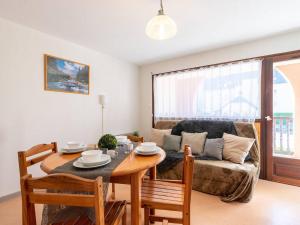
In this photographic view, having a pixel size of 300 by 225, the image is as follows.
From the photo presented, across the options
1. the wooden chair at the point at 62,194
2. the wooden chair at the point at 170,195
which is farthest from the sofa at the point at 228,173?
the wooden chair at the point at 62,194

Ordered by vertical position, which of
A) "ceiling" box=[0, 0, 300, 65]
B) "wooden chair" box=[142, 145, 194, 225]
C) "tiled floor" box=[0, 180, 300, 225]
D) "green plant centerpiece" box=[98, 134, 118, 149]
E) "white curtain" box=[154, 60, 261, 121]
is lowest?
"tiled floor" box=[0, 180, 300, 225]

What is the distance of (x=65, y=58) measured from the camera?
2.77 metres

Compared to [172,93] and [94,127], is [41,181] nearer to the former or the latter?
[94,127]

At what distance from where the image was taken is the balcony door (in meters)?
2.64

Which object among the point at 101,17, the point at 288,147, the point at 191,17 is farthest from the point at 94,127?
the point at 288,147

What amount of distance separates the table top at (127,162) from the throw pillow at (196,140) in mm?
1520

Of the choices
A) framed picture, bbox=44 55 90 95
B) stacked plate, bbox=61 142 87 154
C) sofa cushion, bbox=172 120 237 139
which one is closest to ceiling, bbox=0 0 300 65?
framed picture, bbox=44 55 90 95

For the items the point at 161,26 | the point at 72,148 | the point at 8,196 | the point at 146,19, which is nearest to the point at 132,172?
the point at 72,148

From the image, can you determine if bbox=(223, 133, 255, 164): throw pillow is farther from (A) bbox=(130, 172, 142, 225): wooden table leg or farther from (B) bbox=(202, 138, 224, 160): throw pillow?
(A) bbox=(130, 172, 142, 225): wooden table leg

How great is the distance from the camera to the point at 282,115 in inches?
114

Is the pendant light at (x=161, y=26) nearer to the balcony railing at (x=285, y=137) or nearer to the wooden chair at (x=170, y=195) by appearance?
the wooden chair at (x=170, y=195)

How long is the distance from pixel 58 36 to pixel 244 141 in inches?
127

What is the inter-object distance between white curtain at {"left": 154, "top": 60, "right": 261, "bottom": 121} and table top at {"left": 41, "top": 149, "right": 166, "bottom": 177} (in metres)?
2.04

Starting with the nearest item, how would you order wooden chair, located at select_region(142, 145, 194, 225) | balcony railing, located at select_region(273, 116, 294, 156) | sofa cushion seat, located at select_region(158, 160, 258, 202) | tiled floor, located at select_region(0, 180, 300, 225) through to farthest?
wooden chair, located at select_region(142, 145, 194, 225)
tiled floor, located at select_region(0, 180, 300, 225)
sofa cushion seat, located at select_region(158, 160, 258, 202)
balcony railing, located at select_region(273, 116, 294, 156)
